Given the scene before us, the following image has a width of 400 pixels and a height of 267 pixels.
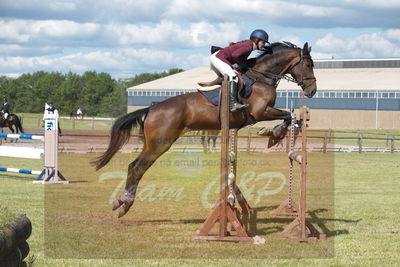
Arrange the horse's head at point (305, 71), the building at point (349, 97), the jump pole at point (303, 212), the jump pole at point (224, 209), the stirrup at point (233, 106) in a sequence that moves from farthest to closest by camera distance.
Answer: the building at point (349, 97), the horse's head at point (305, 71), the stirrup at point (233, 106), the jump pole at point (303, 212), the jump pole at point (224, 209)

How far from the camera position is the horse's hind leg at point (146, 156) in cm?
827

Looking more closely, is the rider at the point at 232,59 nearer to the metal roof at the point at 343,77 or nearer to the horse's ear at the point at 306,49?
the horse's ear at the point at 306,49

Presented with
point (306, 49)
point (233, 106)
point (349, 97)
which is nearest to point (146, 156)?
point (233, 106)

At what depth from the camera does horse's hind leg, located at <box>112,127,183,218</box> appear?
Result: 8.27 metres

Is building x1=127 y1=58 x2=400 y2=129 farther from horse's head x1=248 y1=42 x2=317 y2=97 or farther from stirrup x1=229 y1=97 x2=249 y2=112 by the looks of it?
stirrup x1=229 y1=97 x2=249 y2=112

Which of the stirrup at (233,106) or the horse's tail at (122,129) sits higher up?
the stirrup at (233,106)

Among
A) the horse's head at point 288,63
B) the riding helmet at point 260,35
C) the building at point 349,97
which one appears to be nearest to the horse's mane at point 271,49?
the horse's head at point 288,63

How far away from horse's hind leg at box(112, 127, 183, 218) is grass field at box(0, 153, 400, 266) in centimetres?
33

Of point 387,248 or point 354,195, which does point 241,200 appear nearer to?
point 387,248

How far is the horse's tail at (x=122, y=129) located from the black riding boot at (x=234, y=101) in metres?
1.38

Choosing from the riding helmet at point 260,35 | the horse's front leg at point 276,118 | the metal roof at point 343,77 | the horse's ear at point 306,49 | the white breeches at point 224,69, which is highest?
the metal roof at point 343,77

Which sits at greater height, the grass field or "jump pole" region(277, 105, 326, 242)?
"jump pole" region(277, 105, 326, 242)

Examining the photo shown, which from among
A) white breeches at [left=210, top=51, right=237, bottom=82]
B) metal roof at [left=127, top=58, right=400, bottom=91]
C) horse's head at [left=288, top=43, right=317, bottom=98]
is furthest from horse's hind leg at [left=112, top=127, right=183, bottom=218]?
metal roof at [left=127, top=58, right=400, bottom=91]

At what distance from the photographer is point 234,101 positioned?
26.4ft
